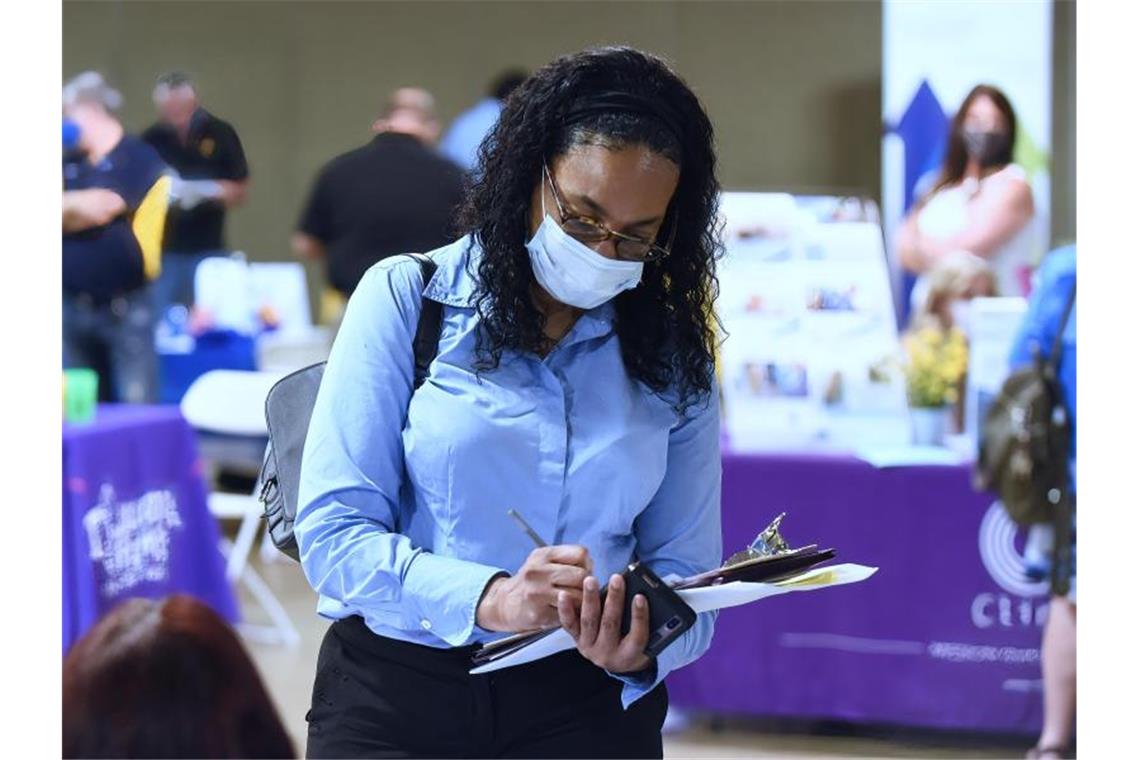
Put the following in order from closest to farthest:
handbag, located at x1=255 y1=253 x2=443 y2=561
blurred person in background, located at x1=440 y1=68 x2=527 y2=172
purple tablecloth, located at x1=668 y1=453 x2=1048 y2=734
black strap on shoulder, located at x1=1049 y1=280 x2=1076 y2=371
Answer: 1. handbag, located at x1=255 y1=253 x2=443 y2=561
2. blurred person in background, located at x1=440 y1=68 x2=527 y2=172
3. black strap on shoulder, located at x1=1049 y1=280 x2=1076 y2=371
4. purple tablecloth, located at x1=668 y1=453 x2=1048 y2=734

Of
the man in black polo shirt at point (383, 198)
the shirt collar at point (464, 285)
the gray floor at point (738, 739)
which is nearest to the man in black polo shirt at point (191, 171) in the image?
the man in black polo shirt at point (383, 198)

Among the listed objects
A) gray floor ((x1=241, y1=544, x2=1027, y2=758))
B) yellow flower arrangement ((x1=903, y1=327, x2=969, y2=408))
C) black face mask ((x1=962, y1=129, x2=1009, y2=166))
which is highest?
black face mask ((x1=962, y1=129, x2=1009, y2=166))

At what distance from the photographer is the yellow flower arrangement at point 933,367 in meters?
3.48

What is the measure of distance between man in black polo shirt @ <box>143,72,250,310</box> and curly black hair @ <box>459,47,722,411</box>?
61.0 inches

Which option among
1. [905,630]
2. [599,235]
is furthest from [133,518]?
[599,235]

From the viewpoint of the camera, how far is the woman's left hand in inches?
48.3

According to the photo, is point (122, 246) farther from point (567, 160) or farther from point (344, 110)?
point (567, 160)

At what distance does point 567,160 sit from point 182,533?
2906 millimetres

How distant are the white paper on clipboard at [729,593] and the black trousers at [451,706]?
6cm

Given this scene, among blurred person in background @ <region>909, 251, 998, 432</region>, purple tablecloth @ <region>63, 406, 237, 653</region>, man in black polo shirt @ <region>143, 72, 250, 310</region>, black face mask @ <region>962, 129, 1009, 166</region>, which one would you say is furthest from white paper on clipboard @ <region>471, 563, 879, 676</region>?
black face mask @ <region>962, 129, 1009, 166</region>

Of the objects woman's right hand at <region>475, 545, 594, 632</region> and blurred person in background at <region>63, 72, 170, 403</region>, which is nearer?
woman's right hand at <region>475, 545, 594, 632</region>

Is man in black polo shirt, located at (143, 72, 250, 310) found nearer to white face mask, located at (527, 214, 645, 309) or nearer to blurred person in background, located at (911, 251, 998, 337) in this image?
white face mask, located at (527, 214, 645, 309)
